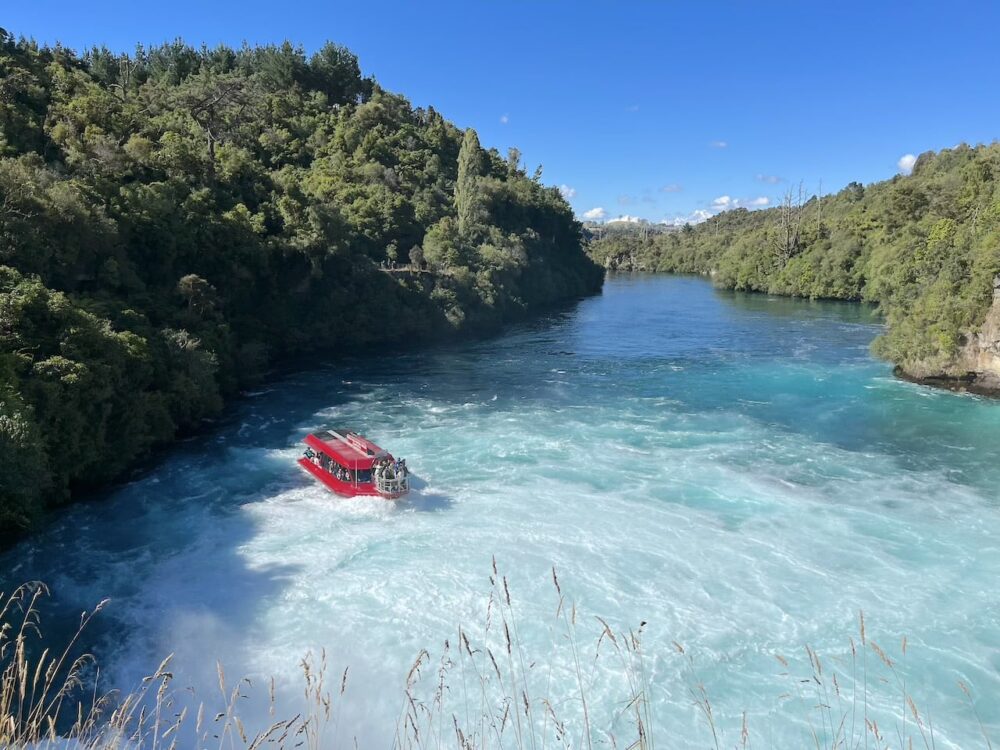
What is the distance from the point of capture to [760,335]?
5869cm

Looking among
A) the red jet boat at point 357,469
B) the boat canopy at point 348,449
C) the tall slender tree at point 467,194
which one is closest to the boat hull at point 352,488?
the red jet boat at point 357,469

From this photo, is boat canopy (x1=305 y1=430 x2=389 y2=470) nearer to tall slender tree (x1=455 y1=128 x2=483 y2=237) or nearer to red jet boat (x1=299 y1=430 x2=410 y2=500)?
red jet boat (x1=299 y1=430 x2=410 y2=500)

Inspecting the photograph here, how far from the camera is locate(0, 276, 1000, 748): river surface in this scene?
14102 mm

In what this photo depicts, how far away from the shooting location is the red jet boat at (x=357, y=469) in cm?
2228

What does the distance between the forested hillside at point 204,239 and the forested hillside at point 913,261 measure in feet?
108

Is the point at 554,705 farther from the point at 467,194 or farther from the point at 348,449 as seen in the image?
the point at 467,194

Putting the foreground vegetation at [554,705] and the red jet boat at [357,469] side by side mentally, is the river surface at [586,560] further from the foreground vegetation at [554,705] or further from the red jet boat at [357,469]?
the red jet boat at [357,469]

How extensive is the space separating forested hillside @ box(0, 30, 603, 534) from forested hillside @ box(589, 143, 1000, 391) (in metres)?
32.8

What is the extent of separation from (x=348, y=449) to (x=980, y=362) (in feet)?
114

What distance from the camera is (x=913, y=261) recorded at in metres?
52.5

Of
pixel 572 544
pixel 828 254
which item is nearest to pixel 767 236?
pixel 828 254

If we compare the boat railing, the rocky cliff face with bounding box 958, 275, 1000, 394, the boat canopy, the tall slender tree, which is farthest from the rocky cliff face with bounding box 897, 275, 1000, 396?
the tall slender tree

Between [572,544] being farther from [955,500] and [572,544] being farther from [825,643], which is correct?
[955,500]

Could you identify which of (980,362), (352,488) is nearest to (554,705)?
(352,488)
